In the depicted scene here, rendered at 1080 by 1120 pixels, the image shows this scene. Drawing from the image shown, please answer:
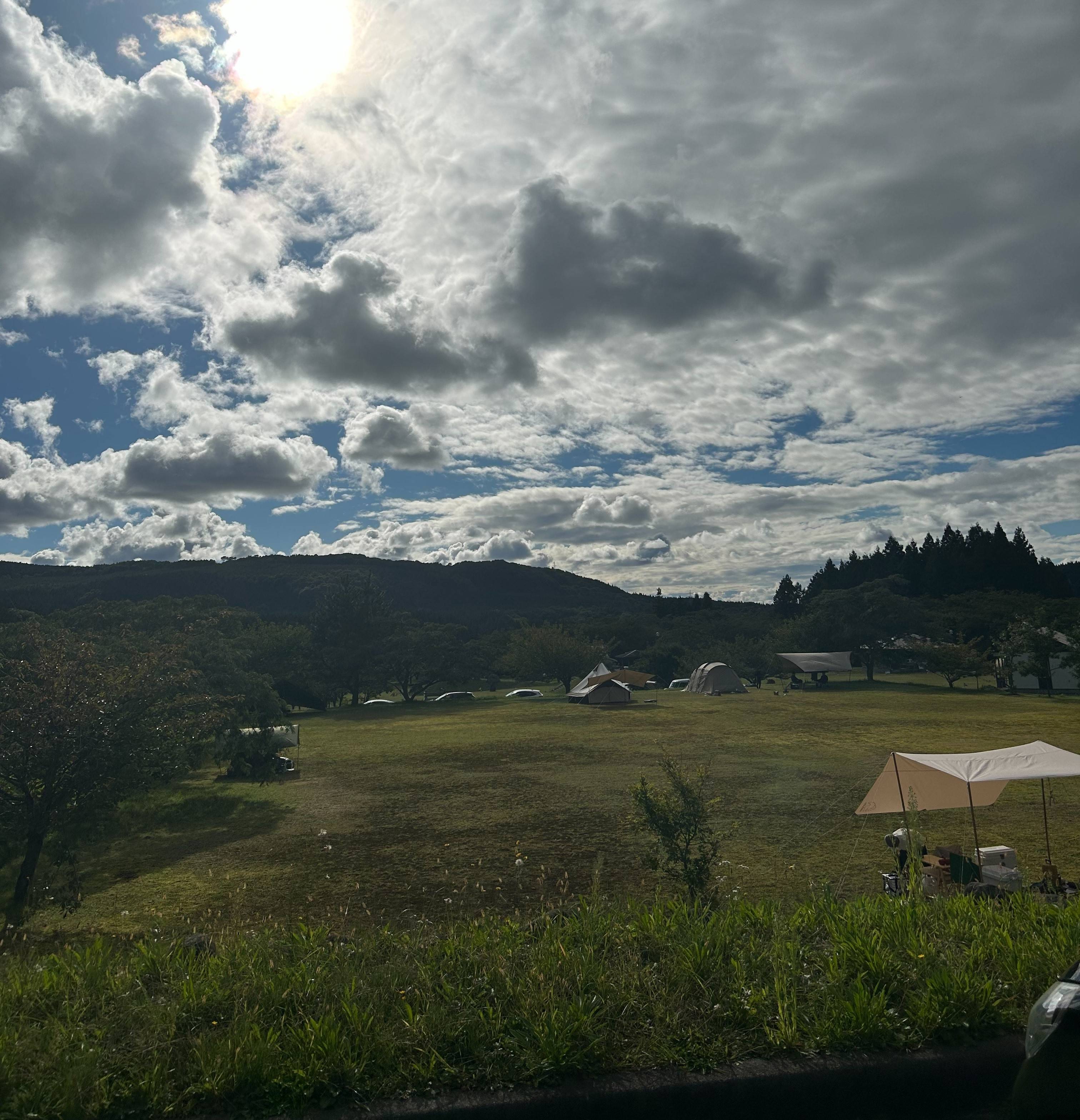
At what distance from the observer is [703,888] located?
8992 millimetres

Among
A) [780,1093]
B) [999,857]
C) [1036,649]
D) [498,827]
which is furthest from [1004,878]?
[1036,649]

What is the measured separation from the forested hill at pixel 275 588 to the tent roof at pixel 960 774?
107 meters

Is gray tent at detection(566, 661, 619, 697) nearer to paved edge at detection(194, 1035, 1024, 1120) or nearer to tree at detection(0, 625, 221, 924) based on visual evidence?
tree at detection(0, 625, 221, 924)

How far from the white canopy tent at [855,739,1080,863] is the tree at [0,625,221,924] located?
10.8 m

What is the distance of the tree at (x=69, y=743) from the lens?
36.6ft

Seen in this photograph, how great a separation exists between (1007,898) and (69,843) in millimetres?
11589

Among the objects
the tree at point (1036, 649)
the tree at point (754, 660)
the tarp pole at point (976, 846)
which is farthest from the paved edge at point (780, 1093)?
the tree at point (754, 660)

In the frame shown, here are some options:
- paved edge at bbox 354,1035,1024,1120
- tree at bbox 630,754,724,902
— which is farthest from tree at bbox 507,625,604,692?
paved edge at bbox 354,1035,1024,1120

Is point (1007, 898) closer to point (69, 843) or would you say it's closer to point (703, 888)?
point (703, 888)

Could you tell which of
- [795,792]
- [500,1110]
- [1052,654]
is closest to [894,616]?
[1052,654]

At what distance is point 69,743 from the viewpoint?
11.5m

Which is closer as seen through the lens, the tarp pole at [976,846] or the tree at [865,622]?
the tarp pole at [976,846]

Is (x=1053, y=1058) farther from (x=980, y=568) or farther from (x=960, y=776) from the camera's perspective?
(x=980, y=568)

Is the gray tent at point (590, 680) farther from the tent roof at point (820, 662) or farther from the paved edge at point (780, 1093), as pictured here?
the paved edge at point (780, 1093)
